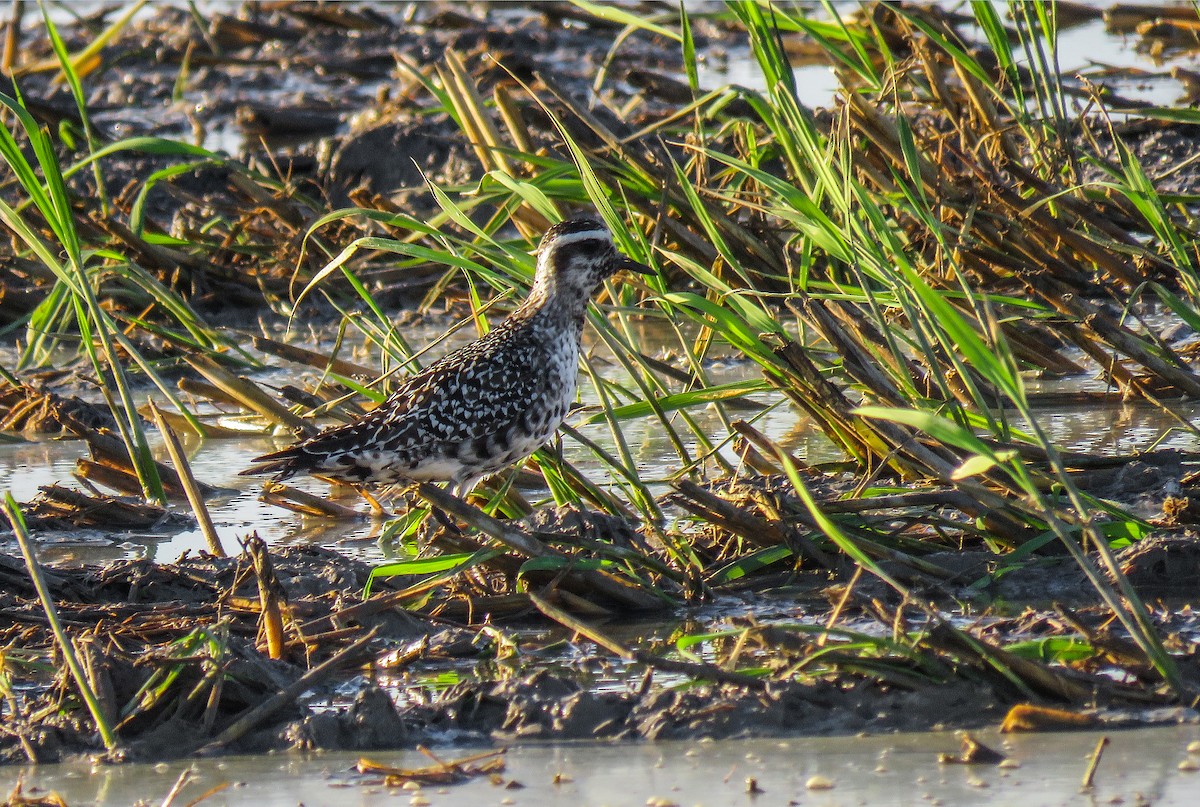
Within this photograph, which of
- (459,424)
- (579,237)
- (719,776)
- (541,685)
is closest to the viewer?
(719,776)

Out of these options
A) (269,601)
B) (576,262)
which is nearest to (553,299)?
(576,262)

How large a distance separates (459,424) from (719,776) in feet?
6.57

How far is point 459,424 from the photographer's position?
5008 millimetres

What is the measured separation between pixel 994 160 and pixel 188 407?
3573mm

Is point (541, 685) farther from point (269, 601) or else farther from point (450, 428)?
point (450, 428)

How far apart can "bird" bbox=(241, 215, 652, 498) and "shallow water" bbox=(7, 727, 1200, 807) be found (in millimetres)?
1649

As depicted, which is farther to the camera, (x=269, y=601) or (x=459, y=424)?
(x=459, y=424)

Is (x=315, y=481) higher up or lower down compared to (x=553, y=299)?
lower down

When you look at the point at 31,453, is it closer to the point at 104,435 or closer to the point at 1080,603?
the point at 104,435

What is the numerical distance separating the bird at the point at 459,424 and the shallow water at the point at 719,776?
1649mm

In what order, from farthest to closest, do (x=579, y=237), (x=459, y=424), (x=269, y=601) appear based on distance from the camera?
(x=579, y=237), (x=459, y=424), (x=269, y=601)

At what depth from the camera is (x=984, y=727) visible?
11.2ft

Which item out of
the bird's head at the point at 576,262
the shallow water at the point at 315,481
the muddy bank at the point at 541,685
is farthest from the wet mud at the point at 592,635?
the bird's head at the point at 576,262

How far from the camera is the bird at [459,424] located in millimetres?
5004
